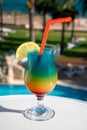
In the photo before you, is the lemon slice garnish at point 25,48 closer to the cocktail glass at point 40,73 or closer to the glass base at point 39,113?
the cocktail glass at point 40,73

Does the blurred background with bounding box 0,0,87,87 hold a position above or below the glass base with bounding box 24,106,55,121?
below

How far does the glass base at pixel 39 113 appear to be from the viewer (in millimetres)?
2252

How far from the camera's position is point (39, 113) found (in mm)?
2312

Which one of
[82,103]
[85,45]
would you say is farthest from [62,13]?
[82,103]

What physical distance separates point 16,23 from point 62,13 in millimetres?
16564

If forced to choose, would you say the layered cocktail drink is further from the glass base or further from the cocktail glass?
the glass base

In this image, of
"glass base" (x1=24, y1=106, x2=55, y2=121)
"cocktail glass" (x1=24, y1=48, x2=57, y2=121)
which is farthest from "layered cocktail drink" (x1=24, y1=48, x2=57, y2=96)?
"glass base" (x1=24, y1=106, x2=55, y2=121)

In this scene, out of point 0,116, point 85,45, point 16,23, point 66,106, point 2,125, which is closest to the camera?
point 2,125

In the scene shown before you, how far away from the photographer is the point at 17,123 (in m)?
2.16

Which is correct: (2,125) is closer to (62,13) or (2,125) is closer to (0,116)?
(0,116)

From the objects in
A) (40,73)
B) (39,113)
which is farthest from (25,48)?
(39,113)

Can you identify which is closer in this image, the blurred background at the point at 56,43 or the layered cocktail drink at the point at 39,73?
the layered cocktail drink at the point at 39,73

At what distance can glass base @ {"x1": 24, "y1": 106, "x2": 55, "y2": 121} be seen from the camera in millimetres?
2252

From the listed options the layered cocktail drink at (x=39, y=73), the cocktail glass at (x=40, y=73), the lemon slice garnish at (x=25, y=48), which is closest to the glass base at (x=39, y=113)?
the cocktail glass at (x=40, y=73)
